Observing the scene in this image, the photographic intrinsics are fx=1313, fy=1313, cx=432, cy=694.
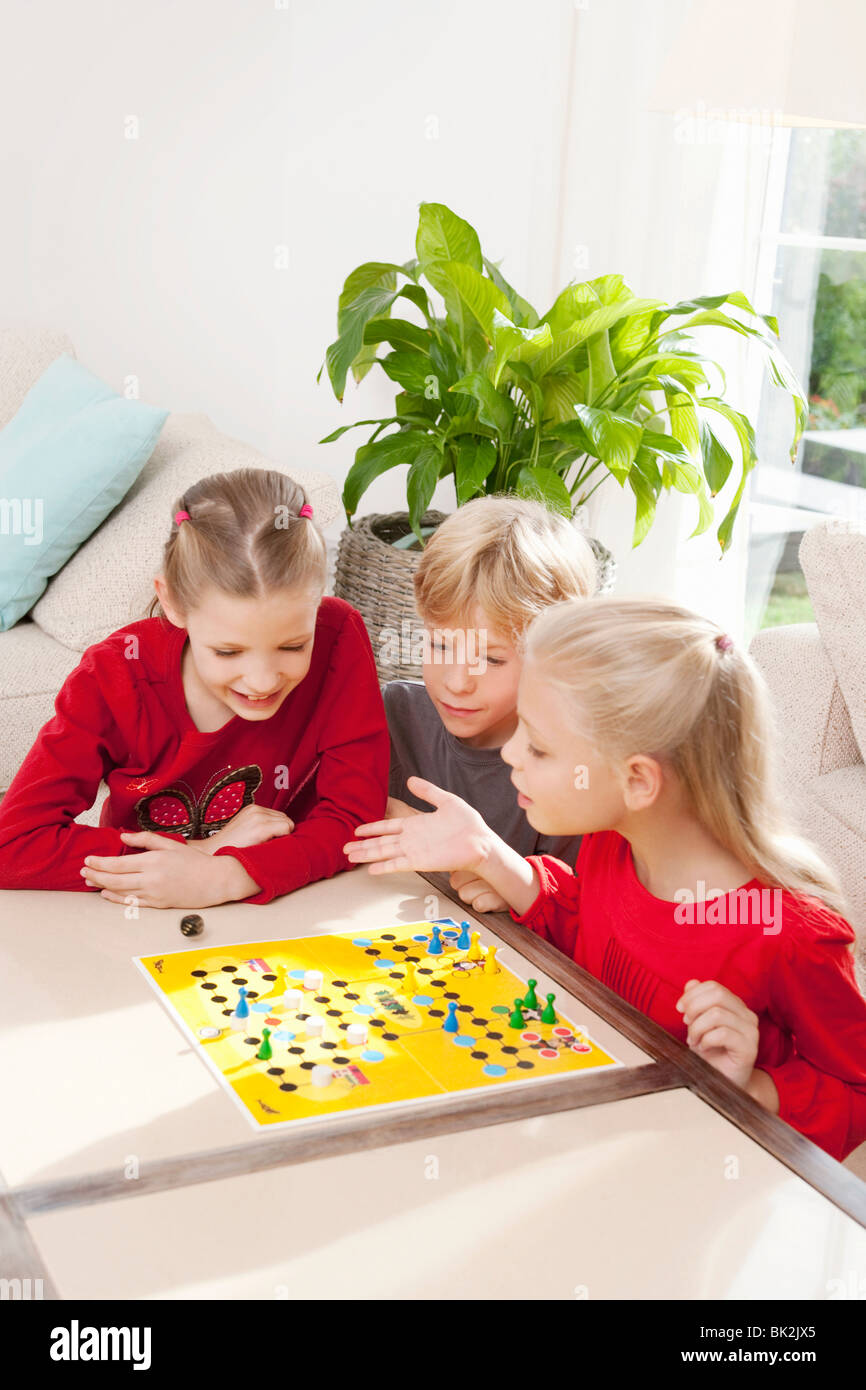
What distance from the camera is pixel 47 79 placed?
324cm

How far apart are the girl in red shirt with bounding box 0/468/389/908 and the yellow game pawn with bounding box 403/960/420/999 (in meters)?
0.20

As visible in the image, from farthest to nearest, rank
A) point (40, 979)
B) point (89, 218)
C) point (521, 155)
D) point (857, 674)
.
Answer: point (521, 155) < point (89, 218) < point (857, 674) < point (40, 979)

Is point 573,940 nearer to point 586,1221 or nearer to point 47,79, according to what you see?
point 586,1221

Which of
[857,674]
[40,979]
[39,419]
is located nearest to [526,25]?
[39,419]

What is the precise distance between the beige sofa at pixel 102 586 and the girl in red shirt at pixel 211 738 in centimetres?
84

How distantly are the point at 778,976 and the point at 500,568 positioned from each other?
66 centimetres

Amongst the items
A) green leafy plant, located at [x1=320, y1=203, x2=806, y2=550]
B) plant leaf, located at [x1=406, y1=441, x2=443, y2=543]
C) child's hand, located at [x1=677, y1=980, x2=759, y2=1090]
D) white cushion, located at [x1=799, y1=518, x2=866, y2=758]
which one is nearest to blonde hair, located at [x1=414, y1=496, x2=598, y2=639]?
white cushion, located at [x1=799, y1=518, x2=866, y2=758]

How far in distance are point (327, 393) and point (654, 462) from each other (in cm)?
130

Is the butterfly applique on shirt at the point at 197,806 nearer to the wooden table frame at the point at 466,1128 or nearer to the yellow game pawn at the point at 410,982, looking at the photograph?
the yellow game pawn at the point at 410,982

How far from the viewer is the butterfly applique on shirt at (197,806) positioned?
59.7 inches

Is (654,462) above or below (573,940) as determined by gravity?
above

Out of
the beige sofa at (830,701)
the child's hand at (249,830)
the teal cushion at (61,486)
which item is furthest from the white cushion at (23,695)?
the beige sofa at (830,701)

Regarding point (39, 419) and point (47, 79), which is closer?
point (39, 419)

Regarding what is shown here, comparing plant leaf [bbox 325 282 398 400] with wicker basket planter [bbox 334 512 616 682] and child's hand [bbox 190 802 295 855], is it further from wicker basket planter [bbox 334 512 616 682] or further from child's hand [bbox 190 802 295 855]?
child's hand [bbox 190 802 295 855]
